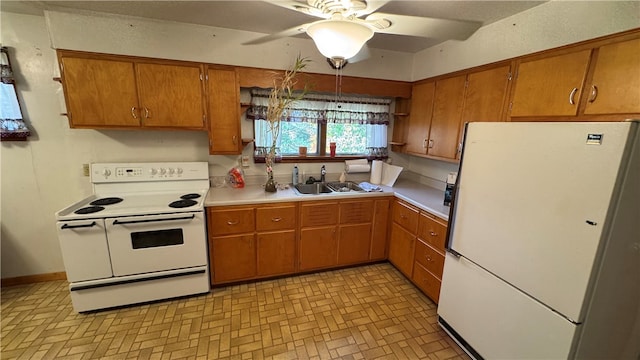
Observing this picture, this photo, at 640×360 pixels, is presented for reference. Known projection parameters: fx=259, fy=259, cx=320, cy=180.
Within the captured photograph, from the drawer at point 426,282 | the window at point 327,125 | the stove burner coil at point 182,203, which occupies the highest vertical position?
the window at point 327,125

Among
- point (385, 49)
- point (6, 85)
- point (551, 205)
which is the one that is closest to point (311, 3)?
point (551, 205)

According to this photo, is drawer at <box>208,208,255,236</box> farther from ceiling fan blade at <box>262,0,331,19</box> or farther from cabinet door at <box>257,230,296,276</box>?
ceiling fan blade at <box>262,0,331,19</box>

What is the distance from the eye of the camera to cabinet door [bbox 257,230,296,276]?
2.54 metres

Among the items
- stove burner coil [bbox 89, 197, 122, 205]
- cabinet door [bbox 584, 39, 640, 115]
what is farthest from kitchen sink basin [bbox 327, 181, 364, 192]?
stove burner coil [bbox 89, 197, 122, 205]

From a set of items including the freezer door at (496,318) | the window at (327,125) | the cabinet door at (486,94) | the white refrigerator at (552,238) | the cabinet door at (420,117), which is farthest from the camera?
the window at (327,125)

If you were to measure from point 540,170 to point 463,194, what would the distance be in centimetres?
50

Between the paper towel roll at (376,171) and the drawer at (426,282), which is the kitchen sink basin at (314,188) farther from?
the drawer at (426,282)

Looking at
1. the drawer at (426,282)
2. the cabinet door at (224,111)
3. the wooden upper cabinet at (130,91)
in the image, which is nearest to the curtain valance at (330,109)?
the cabinet door at (224,111)

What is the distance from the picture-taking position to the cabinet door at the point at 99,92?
2100 millimetres

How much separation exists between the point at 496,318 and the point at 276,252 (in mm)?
1821

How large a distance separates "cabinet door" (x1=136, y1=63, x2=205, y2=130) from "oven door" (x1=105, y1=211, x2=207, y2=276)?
867mm

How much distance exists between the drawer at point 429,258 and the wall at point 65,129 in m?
1.73

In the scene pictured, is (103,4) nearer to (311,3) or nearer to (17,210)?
(311,3)

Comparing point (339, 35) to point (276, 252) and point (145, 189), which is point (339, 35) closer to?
point (276, 252)
